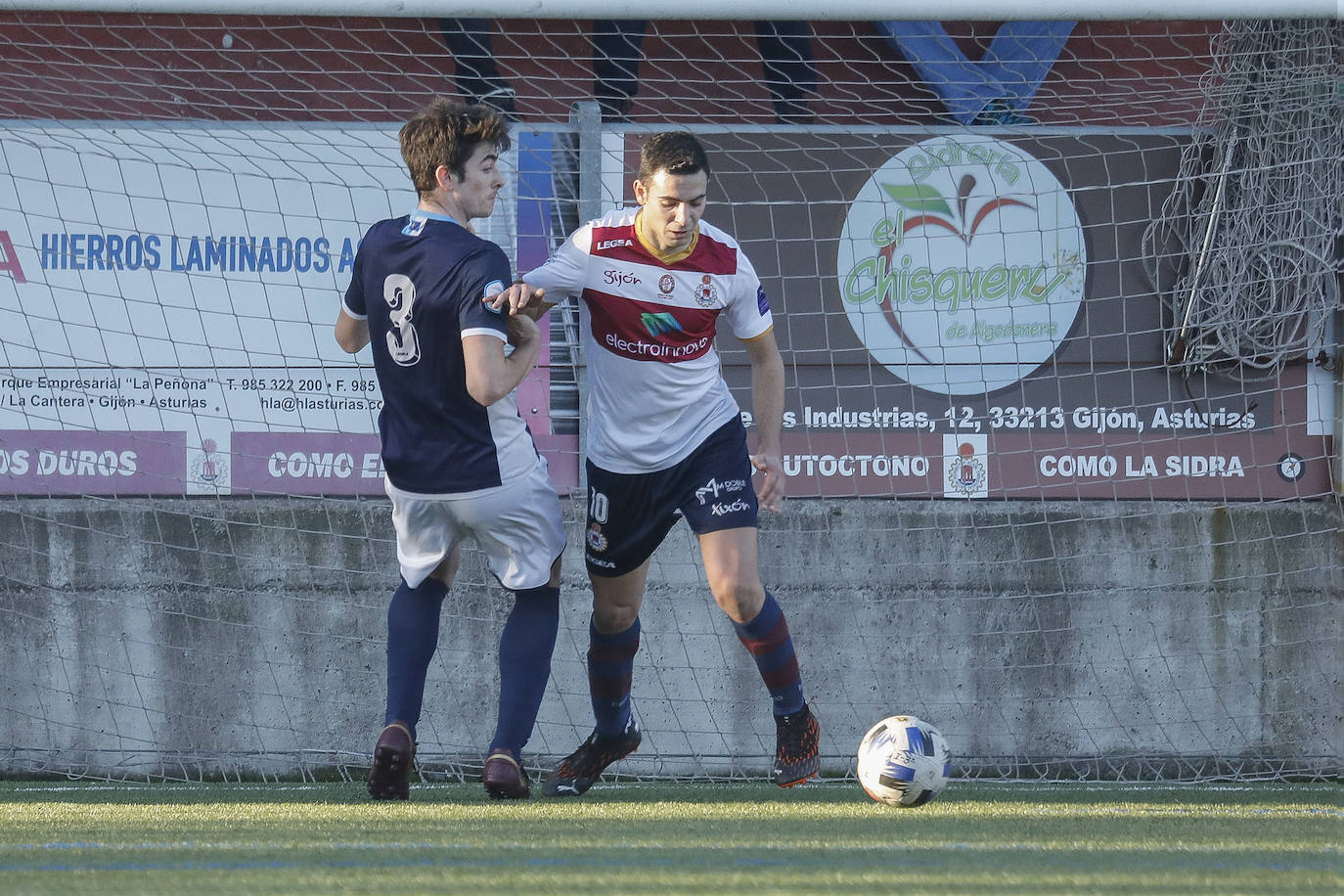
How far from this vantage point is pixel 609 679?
4227 millimetres

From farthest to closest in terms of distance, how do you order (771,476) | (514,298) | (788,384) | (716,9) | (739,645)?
(788,384) → (739,645) → (716,9) → (771,476) → (514,298)

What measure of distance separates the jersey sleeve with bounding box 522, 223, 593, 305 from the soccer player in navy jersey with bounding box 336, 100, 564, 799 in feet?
0.79

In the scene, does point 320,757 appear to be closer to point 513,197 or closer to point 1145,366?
point 513,197

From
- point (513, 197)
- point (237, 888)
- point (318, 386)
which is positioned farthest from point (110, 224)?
point (237, 888)

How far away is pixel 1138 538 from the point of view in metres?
5.90

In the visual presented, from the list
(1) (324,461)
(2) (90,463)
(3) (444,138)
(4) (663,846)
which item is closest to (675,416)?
(3) (444,138)

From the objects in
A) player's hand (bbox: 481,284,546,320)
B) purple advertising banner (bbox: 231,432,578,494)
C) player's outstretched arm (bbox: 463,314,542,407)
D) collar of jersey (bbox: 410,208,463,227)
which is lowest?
purple advertising banner (bbox: 231,432,578,494)

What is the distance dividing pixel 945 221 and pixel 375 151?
2427mm

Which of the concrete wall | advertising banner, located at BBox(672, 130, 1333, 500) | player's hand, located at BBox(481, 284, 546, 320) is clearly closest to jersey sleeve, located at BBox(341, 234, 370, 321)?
player's hand, located at BBox(481, 284, 546, 320)

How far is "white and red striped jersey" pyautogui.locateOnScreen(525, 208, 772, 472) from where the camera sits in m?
4.04

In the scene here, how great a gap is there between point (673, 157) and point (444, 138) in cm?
61

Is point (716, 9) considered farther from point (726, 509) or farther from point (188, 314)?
point (188, 314)

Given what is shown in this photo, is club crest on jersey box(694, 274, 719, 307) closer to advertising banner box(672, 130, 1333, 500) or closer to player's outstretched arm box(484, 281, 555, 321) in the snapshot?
player's outstretched arm box(484, 281, 555, 321)

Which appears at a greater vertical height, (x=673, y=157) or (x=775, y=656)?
(x=673, y=157)
